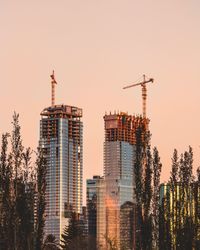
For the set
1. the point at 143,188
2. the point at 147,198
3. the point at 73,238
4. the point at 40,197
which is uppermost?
the point at 143,188

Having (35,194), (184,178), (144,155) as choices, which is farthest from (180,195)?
(35,194)

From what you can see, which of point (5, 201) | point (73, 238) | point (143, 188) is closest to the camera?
point (5, 201)

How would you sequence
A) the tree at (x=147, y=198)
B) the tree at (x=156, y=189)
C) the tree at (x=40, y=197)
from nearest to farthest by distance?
the tree at (x=40, y=197), the tree at (x=147, y=198), the tree at (x=156, y=189)

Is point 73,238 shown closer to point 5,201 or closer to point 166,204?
point 166,204

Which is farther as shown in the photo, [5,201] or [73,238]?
[73,238]

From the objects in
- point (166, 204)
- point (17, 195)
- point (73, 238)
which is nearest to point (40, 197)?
point (17, 195)

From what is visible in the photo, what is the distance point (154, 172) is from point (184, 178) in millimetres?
3036

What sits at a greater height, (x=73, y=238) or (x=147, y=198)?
(x=147, y=198)

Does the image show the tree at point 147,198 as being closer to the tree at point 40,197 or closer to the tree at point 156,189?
the tree at point 156,189

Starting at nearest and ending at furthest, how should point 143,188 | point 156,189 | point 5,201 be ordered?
point 5,201 < point 143,188 < point 156,189

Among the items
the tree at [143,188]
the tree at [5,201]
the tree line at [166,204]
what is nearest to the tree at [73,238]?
the tree line at [166,204]

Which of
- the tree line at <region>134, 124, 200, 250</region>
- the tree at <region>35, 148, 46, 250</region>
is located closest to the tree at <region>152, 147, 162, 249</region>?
the tree line at <region>134, 124, 200, 250</region>

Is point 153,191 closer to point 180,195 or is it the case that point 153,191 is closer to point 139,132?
point 180,195

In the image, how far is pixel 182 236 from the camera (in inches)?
2795
